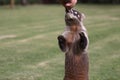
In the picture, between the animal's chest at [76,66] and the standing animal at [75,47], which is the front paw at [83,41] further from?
the animal's chest at [76,66]

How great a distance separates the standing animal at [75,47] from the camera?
16.9ft

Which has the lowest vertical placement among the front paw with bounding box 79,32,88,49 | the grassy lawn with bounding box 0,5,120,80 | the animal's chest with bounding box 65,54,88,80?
the grassy lawn with bounding box 0,5,120,80

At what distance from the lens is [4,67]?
9.09 m

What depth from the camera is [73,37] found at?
520cm

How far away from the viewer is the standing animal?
5.14 meters

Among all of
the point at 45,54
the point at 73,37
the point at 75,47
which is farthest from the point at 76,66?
the point at 45,54

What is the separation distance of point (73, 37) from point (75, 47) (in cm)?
14

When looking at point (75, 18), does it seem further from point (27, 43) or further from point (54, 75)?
point (27, 43)

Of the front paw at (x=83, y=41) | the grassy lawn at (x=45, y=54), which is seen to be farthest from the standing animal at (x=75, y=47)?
the grassy lawn at (x=45, y=54)

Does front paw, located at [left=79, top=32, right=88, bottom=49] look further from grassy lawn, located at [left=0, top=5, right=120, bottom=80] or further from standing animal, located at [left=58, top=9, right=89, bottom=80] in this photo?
grassy lawn, located at [left=0, top=5, right=120, bottom=80]

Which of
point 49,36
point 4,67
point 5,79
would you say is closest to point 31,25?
point 49,36

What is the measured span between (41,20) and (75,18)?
49.3ft

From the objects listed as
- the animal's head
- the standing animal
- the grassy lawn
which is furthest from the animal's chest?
the grassy lawn

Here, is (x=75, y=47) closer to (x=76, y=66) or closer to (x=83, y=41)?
(x=83, y=41)
